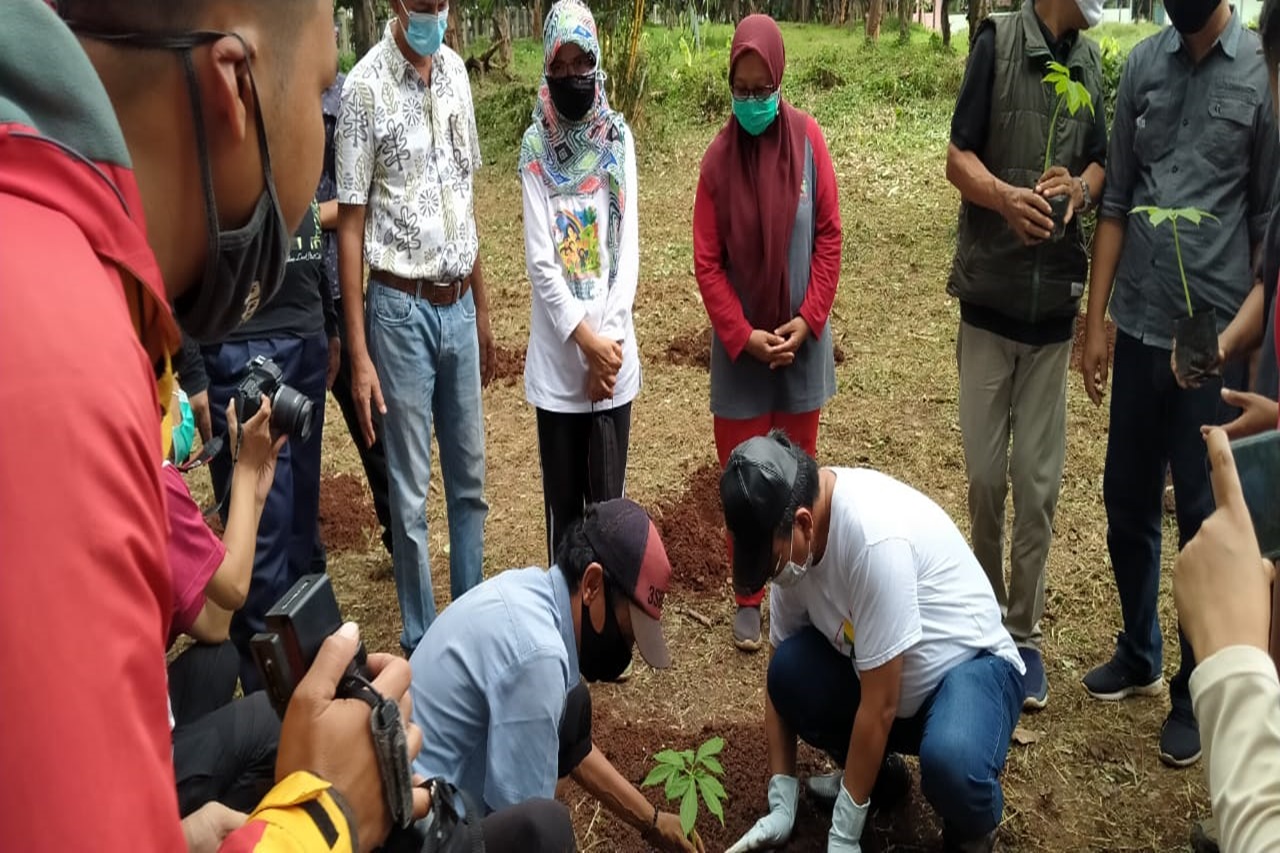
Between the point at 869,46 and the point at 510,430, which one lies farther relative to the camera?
the point at 869,46

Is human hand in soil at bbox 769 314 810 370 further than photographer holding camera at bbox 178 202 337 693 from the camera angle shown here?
Yes

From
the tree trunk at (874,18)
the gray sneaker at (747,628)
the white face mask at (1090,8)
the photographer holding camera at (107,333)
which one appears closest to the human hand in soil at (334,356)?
the gray sneaker at (747,628)

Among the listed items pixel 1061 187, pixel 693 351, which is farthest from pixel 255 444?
pixel 693 351

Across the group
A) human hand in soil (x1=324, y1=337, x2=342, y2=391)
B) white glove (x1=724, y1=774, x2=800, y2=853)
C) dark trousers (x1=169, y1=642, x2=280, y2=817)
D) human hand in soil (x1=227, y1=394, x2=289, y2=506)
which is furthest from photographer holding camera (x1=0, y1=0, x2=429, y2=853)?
human hand in soil (x1=324, y1=337, x2=342, y2=391)

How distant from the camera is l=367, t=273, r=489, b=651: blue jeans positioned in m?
3.55

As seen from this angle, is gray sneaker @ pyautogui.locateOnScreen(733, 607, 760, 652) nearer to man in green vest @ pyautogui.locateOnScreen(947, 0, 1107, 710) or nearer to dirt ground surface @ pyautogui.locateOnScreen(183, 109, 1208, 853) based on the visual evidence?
dirt ground surface @ pyautogui.locateOnScreen(183, 109, 1208, 853)

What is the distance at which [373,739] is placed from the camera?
1210 millimetres

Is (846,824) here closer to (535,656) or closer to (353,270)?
(535,656)

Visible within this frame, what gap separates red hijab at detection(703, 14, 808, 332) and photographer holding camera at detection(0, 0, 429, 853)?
2.80 metres

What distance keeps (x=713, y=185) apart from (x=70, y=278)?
3274 millimetres

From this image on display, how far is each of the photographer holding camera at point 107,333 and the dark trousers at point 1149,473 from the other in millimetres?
2867

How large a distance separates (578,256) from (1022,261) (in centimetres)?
144

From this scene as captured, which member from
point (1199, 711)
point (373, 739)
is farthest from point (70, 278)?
point (1199, 711)

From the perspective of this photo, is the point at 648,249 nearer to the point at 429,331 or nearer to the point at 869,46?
the point at 429,331
